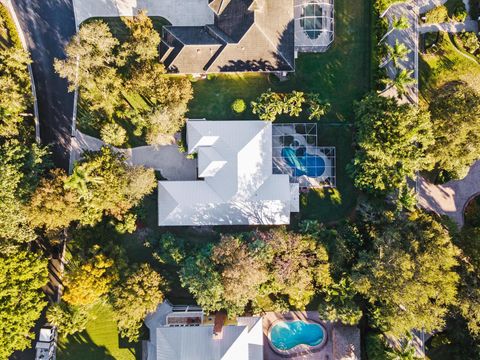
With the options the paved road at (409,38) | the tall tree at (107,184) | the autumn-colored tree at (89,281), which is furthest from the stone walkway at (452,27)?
the autumn-colored tree at (89,281)

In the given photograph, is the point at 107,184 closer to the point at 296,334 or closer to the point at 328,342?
the point at 296,334

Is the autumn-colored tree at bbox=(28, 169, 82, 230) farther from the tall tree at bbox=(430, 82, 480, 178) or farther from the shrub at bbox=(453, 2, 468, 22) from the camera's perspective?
the shrub at bbox=(453, 2, 468, 22)

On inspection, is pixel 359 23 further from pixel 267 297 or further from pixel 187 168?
pixel 267 297

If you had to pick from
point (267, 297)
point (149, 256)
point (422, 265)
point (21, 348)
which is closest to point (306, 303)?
point (267, 297)

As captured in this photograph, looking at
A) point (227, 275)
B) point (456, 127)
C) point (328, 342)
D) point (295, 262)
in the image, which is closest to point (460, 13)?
point (456, 127)

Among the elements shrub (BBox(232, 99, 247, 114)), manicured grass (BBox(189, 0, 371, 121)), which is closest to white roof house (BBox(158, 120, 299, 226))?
shrub (BBox(232, 99, 247, 114))

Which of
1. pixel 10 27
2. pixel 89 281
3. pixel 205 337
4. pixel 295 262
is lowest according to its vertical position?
pixel 205 337
